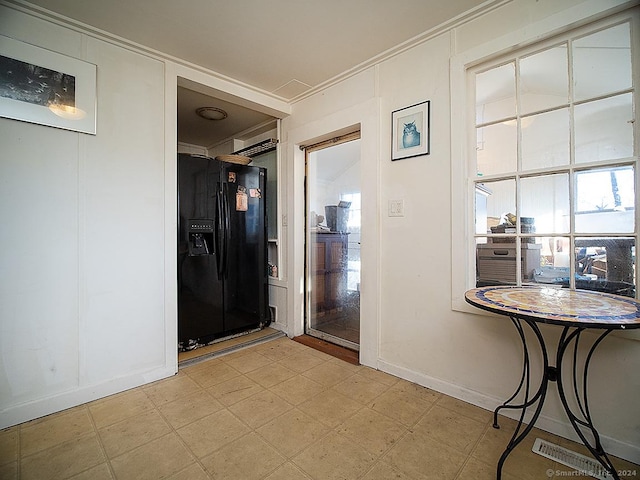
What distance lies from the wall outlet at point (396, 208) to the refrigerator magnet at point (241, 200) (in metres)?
1.59

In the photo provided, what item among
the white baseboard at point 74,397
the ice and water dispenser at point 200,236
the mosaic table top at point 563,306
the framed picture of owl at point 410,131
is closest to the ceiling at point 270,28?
the framed picture of owl at point 410,131

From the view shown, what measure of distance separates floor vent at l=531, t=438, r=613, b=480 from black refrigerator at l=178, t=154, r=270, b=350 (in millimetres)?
2542

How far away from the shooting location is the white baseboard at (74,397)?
1.69 metres

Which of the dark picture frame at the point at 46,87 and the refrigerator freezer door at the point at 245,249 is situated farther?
the refrigerator freezer door at the point at 245,249

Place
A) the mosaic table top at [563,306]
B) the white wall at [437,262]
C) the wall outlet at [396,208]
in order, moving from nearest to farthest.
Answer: the mosaic table top at [563,306] < the white wall at [437,262] < the wall outlet at [396,208]

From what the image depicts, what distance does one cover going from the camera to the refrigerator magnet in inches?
120

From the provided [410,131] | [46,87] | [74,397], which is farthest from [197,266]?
[410,131]

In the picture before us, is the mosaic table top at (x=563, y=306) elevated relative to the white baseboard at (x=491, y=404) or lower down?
elevated

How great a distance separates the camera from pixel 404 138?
2.19 meters

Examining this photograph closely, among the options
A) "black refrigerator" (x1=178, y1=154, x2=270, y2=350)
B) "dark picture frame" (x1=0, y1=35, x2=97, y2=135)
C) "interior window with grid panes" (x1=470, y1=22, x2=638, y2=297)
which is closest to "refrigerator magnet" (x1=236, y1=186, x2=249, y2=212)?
"black refrigerator" (x1=178, y1=154, x2=270, y2=350)

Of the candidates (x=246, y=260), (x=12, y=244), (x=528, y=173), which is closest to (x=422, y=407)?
(x=528, y=173)

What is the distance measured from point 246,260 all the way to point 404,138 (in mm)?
1973

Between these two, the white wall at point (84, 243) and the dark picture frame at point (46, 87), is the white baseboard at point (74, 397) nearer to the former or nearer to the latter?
the white wall at point (84, 243)

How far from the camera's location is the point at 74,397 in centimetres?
188
